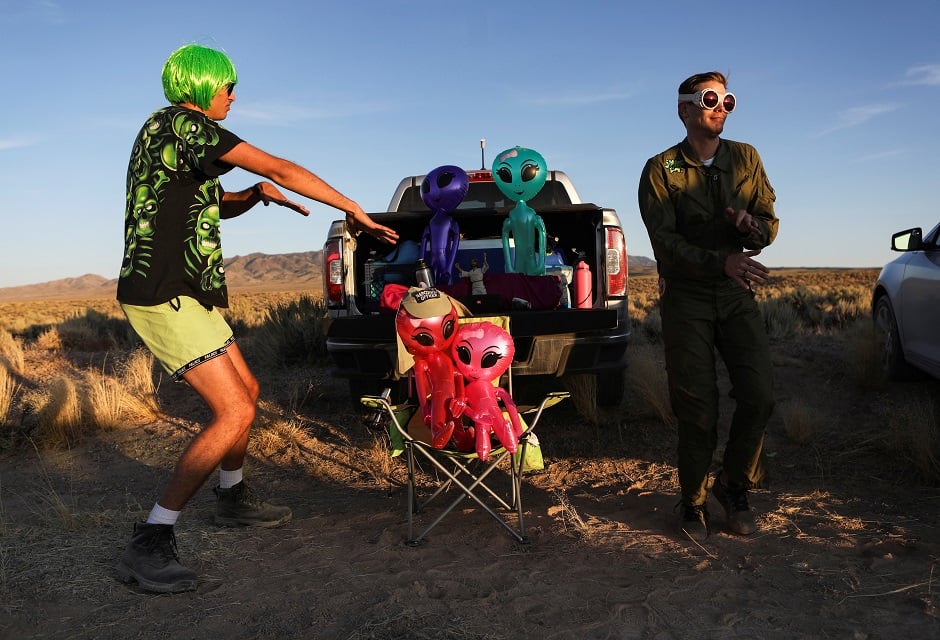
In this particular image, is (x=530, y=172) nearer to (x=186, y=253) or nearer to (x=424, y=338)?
(x=424, y=338)

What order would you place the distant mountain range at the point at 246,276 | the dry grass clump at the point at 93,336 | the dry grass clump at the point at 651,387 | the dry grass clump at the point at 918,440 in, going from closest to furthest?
the dry grass clump at the point at 918,440 < the dry grass clump at the point at 651,387 < the dry grass clump at the point at 93,336 < the distant mountain range at the point at 246,276

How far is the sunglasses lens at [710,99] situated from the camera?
131 inches

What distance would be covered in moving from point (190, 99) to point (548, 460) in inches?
130

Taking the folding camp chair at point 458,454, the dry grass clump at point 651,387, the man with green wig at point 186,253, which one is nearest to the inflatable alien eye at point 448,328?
the folding camp chair at point 458,454

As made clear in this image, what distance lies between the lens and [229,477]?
375 centimetres

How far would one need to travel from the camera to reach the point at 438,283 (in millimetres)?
4879

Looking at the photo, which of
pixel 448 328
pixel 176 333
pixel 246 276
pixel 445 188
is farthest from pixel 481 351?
pixel 246 276

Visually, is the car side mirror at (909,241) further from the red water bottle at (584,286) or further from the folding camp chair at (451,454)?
the folding camp chair at (451,454)

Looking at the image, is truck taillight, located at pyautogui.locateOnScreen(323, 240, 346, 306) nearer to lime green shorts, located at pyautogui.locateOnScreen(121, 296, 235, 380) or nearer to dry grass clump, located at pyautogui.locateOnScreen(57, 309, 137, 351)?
lime green shorts, located at pyautogui.locateOnScreen(121, 296, 235, 380)

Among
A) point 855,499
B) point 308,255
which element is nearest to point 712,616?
point 855,499

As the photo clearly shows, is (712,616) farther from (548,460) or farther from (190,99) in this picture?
(190,99)

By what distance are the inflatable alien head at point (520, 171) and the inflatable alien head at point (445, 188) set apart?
0.29 metres

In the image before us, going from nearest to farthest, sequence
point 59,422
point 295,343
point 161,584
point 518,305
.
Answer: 1. point 161,584
2. point 518,305
3. point 59,422
4. point 295,343

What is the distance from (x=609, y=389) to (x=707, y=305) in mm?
1935
